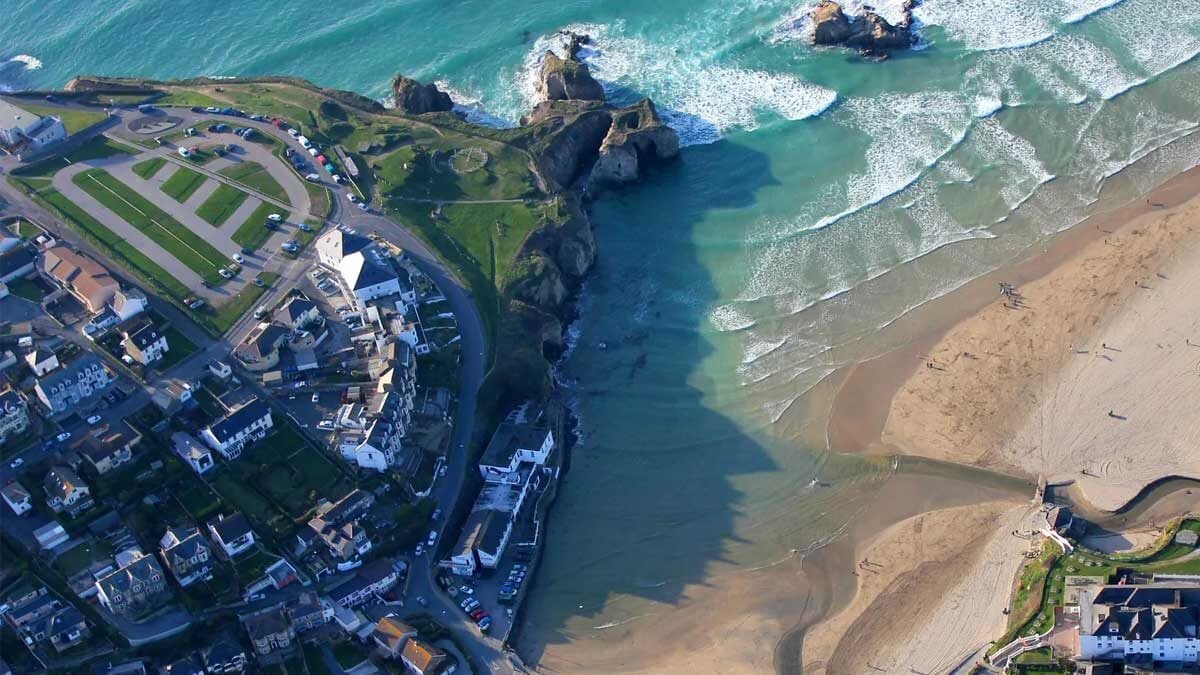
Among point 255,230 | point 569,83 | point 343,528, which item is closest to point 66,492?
point 343,528

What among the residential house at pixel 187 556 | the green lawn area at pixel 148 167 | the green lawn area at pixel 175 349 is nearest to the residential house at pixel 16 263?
the green lawn area at pixel 148 167

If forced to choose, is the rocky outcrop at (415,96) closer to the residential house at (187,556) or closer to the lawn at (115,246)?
the lawn at (115,246)

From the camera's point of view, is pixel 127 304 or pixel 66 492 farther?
pixel 127 304

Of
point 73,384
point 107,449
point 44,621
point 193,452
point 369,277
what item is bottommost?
point 44,621

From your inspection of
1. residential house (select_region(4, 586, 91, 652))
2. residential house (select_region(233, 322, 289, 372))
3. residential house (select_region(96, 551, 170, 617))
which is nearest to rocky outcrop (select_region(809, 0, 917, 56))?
residential house (select_region(233, 322, 289, 372))

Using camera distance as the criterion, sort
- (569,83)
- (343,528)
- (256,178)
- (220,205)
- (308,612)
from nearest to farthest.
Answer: (308,612), (343,528), (220,205), (256,178), (569,83)

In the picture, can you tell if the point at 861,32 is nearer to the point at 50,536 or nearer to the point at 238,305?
the point at 238,305

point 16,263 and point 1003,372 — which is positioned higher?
→ point 16,263
